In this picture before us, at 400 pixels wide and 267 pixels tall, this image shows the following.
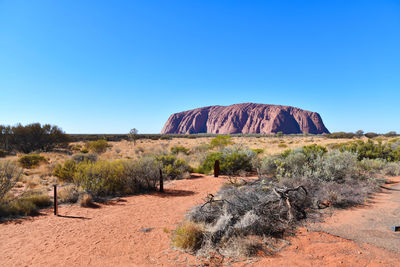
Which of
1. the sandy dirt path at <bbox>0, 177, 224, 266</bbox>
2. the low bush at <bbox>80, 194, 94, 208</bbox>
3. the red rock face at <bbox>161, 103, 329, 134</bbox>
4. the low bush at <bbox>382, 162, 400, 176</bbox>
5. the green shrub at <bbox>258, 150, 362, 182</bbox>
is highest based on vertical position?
the red rock face at <bbox>161, 103, 329, 134</bbox>

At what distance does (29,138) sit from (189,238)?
1068 inches

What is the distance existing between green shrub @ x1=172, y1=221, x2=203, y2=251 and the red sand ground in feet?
0.52

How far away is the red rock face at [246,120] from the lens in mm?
123812

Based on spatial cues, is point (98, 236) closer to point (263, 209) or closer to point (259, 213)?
point (259, 213)

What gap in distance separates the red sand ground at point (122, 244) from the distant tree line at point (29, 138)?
2217 cm

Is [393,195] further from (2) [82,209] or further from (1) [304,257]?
(2) [82,209]

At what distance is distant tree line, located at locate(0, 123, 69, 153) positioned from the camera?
2262 centimetres

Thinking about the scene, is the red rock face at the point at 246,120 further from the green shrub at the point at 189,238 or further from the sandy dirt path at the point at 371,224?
the green shrub at the point at 189,238

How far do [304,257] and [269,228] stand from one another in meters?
0.98

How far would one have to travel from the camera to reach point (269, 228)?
4465mm

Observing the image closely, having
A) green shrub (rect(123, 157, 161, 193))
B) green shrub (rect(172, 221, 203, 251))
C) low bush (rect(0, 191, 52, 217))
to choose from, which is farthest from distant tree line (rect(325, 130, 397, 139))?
low bush (rect(0, 191, 52, 217))

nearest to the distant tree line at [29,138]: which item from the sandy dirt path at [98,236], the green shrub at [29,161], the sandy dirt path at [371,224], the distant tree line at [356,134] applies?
the green shrub at [29,161]

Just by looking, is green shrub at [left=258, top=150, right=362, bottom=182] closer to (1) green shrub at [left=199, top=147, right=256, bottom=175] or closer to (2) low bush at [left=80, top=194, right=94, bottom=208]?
(1) green shrub at [left=199, top=147, right=256, bottom=175]

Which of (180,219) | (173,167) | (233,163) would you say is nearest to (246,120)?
(233,163)
